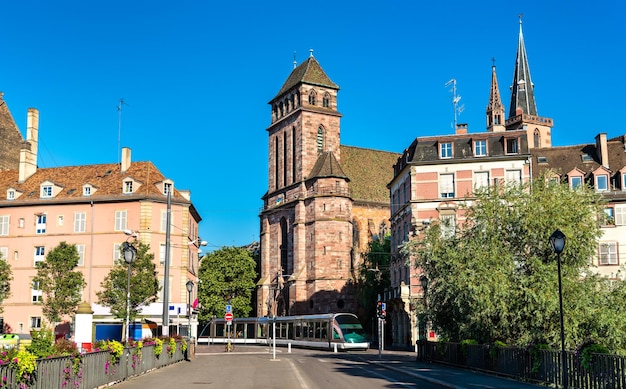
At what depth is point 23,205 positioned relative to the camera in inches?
2298

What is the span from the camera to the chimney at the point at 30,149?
61.9m

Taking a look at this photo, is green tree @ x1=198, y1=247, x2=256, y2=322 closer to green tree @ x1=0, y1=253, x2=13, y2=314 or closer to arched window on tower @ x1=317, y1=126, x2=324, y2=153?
arched window on tower @ x1=317, y1=126, x2=324, y2=153

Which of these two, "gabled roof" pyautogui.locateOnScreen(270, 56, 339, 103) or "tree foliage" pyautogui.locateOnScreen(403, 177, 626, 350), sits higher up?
"gabled roof" pyautogui.locateOnScreen(270, 56, 339, 103)

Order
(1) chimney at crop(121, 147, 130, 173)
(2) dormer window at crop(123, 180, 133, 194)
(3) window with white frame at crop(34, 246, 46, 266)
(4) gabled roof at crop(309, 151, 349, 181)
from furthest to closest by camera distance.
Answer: (4) gabled roof at crop(309, 151, 349, 181)
(1) chimney at crop(121, 147, 130, 173)
(2) dormer window at crop(123, 180, 133, 194)
(3) window with white frame at crop(34, 246, 46, 266)

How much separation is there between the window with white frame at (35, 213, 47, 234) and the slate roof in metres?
13.8

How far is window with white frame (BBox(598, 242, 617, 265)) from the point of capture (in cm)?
5031

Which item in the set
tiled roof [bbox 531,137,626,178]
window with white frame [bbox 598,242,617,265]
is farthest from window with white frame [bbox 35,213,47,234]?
window with white frame [bbox 598,242,617,265]

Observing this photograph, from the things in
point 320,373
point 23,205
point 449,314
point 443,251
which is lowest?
point 320,373

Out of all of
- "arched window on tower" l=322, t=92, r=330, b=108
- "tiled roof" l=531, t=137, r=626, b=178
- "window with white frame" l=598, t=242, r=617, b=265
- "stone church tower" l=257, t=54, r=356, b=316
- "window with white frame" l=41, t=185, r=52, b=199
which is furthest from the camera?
"arched window on tower" l=322, t=92, r=330, b=108

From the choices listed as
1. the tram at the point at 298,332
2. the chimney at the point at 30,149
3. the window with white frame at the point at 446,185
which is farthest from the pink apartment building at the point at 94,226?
the window with white frame at the point at 446,185

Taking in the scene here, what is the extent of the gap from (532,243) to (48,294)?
3502 centimetres

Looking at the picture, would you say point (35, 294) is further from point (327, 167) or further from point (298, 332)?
point (327, 167)

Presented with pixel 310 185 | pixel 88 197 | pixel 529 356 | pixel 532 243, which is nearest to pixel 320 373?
pixel 529 356

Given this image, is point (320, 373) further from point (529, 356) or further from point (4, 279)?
point (4, 279)
